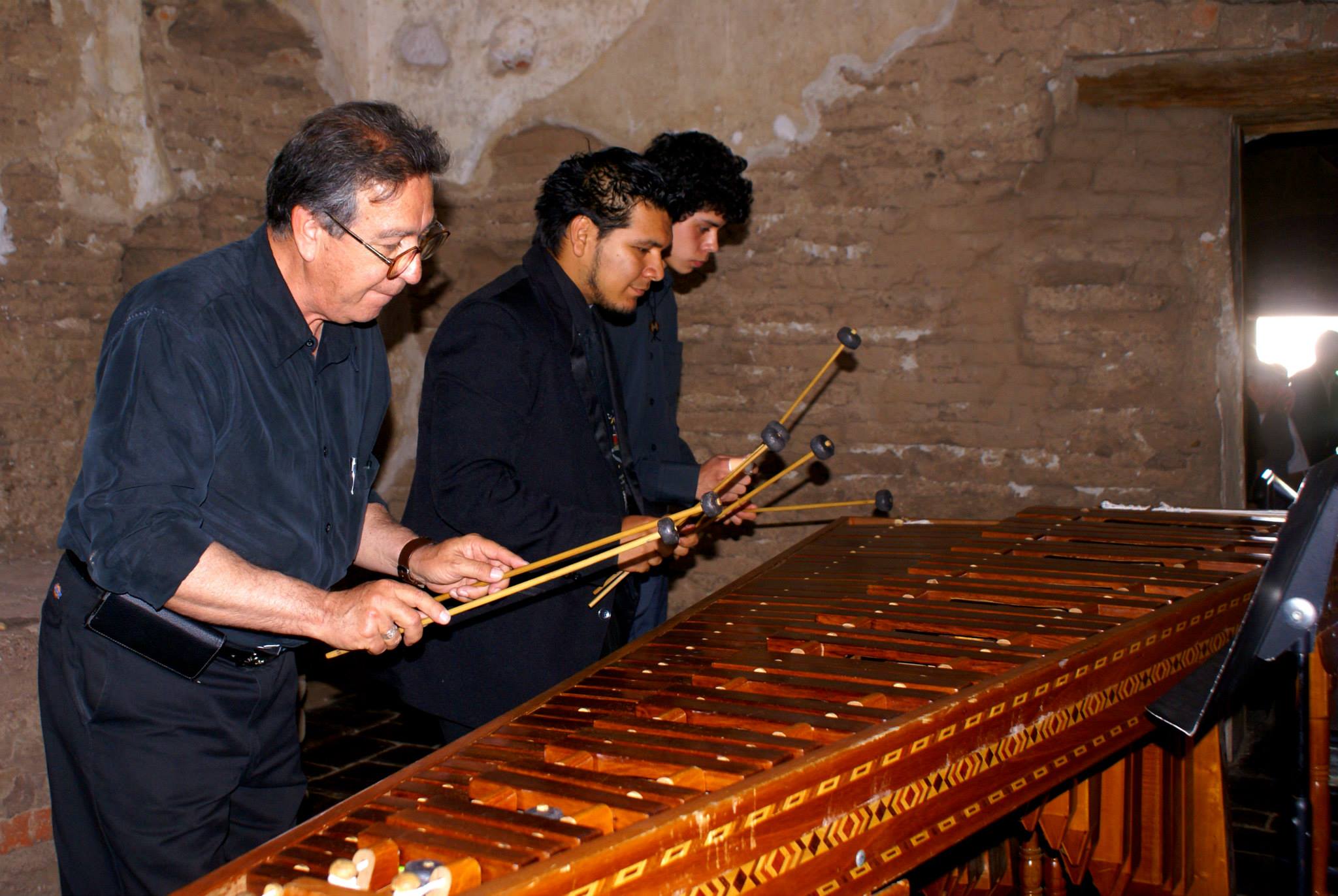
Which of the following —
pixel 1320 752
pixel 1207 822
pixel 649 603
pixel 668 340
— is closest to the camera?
pixel 1320 752

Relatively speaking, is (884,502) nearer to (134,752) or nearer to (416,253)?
(416,253)

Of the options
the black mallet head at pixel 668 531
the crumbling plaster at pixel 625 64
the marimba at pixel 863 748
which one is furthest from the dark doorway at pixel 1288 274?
the black mallet head at pixel 668 531

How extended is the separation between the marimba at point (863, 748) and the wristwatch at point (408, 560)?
391 millimetres

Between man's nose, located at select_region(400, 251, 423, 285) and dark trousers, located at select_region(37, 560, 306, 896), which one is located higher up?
man's nose, located at select_region(400, 251, 423, 285)

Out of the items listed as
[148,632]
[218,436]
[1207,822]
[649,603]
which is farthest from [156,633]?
[1207,822]

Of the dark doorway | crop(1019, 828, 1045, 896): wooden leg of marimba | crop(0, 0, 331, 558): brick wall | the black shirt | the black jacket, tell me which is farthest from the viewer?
the dark doorway

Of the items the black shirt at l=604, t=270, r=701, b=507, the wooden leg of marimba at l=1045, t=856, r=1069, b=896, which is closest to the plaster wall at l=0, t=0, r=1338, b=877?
the black shirt at l=604, t=270, r=701, b=507

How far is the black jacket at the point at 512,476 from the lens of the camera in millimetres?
2453

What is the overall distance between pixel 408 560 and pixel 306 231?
69 cm

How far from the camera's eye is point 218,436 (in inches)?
73.4

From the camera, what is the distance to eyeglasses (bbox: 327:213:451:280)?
1.93 meters

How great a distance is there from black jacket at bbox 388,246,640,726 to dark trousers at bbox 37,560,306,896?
1.84ft

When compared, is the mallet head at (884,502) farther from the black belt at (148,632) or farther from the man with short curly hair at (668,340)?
the black belt at (148,632)

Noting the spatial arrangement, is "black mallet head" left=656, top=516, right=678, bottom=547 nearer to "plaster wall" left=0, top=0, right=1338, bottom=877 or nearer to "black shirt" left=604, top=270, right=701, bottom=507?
"black shirt" left=604, top=270, right=701, bottom=507
